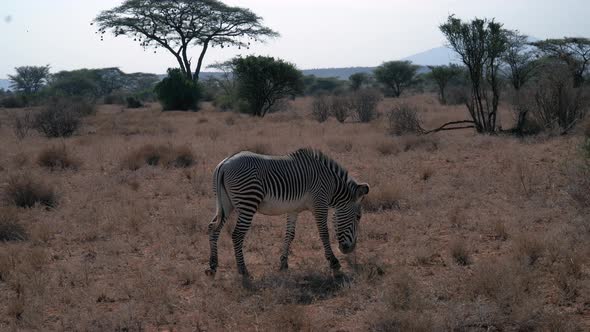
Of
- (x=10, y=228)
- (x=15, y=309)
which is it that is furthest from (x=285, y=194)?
(x=10, y=228)

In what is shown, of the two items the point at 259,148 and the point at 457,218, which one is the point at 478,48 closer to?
the point at 259,148

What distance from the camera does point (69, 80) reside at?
203 feet

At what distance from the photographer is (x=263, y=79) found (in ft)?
105

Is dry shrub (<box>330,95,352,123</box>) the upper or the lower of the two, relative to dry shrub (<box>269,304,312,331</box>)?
upper

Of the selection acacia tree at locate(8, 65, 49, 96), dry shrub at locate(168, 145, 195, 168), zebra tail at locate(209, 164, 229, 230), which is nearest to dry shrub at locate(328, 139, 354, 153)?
dry shrub at locate(168, 145, 195, 168)

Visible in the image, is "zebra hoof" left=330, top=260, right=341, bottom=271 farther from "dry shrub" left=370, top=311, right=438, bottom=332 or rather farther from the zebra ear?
"dry shrub" left=370, top=311, right=438, bottom=332

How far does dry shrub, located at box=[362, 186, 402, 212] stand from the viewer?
10.3 m

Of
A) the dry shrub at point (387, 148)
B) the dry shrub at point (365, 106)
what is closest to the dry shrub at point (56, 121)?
the dry shrub at point (365, 106)

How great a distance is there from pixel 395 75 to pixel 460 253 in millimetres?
52344

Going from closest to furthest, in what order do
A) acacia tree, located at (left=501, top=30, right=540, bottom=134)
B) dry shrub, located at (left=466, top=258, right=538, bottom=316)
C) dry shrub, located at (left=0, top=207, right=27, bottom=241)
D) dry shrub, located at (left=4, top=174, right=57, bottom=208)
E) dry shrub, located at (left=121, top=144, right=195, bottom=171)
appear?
1. dry shrub, located at (left=466, top=258, right=538, bottom=316)
2. dry shrub, located at (left=0, top=207, right=27, bottom=241)
3. dry shrub, located at (left=4, top=174, right=57, bottom=208)
4. dry shrub, located at (left=121, top=144, right=195, bottom=171)
5. acacia tree, located at (left=501, top=30, right=540, bottom=134)

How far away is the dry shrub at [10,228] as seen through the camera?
345 inches

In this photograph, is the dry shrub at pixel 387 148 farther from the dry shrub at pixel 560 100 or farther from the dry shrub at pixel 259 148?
the dry shrub at pixel 560 100

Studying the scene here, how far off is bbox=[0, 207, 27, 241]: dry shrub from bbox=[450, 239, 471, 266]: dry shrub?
20.9 feet

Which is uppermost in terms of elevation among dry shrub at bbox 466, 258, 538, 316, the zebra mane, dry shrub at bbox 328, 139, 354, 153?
the zebra mane
